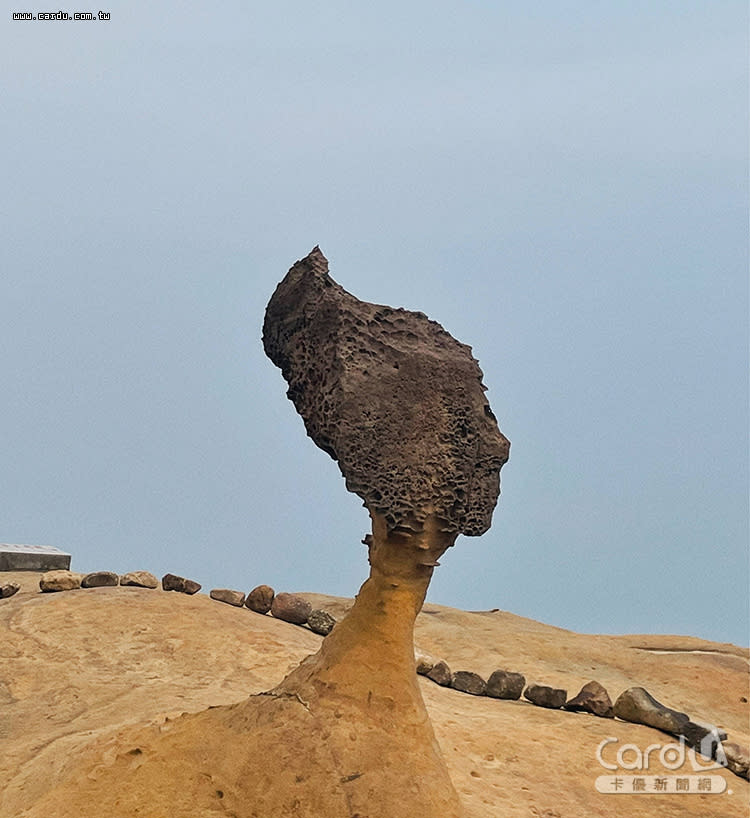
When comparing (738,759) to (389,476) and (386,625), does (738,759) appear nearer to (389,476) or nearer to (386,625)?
(386,625)

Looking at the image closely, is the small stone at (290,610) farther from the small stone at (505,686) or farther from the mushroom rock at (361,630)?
the mushroom rock at (361,630)

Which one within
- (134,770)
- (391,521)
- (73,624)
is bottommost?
(134,770)

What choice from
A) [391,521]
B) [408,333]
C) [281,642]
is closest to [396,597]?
[391,521]

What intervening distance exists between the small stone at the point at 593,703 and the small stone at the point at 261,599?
278 centimetres

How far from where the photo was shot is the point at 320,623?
7.88 meters

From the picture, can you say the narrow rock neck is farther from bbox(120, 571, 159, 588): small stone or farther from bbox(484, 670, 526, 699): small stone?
bbox(120, 571, 159, 588): small stone

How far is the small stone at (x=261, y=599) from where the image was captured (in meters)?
8.10

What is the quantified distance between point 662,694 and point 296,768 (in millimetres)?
5046

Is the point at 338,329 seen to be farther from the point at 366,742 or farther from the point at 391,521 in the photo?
the point at 366,742

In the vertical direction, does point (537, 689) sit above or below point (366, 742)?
above

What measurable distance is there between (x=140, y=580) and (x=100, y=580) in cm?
34

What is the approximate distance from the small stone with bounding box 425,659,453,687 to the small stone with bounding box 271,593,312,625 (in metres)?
1.37

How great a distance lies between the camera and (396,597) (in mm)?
4223

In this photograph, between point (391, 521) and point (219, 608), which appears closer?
point (391, 521)
